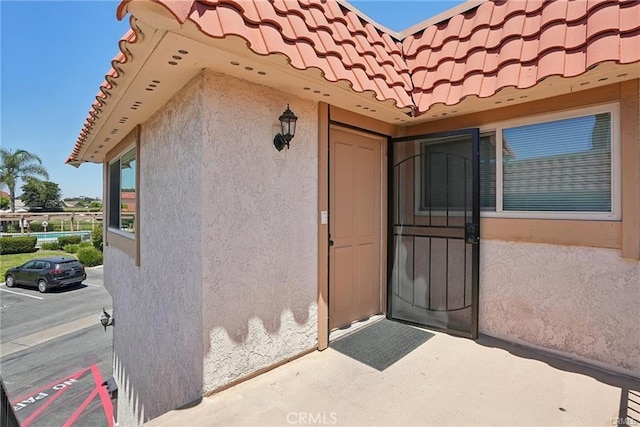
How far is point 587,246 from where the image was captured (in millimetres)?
3518

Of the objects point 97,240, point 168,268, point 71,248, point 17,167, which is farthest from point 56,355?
point 17,167

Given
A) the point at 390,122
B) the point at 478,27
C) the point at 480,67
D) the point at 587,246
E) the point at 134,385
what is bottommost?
the point at 134,385

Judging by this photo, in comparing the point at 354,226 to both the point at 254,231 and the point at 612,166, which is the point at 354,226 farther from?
the point at 612,166

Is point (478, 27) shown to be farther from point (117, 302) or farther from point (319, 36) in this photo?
point (117, 302)

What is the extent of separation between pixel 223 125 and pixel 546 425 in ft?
12.4

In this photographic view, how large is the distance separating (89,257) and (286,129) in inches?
1205

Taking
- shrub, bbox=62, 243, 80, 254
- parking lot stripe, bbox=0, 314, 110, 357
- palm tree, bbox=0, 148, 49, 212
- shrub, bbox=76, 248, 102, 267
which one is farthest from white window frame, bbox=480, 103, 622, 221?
palm tree, bbox=0, 148, 49, 212

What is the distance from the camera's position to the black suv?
64.7ft

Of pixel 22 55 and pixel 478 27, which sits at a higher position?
pixel 22 55

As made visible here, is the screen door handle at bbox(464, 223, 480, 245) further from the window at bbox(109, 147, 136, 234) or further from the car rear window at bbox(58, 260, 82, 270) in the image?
the car rear window at bbox(58, 260, 82, 270)

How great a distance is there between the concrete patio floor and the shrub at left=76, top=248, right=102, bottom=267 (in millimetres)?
30092

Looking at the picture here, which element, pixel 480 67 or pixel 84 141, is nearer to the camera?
pixel 480 67

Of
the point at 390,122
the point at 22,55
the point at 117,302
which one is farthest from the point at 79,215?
the point at 390,122

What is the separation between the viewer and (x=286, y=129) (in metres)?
3.36
